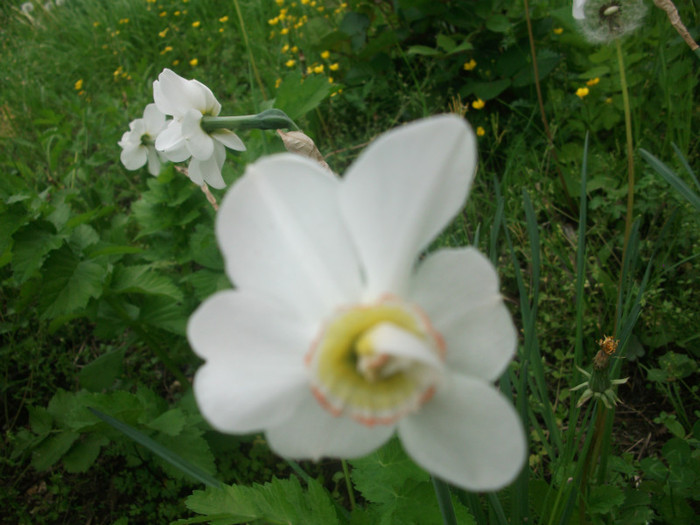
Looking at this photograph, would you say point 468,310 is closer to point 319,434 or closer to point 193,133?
point 319,434

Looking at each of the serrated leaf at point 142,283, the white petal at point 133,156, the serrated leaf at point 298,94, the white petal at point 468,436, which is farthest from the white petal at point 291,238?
the white petal at point 133,156

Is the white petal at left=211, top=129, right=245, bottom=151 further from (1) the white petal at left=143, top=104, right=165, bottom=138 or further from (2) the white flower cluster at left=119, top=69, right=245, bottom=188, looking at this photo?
(1) the white petal at left=143, top=104, right=165, bottom=138

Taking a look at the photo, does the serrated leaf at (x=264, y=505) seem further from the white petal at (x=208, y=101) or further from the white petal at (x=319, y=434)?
the white petal at (x=208, y=101)

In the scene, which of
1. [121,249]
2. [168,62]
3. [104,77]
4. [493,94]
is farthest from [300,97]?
[104,77]

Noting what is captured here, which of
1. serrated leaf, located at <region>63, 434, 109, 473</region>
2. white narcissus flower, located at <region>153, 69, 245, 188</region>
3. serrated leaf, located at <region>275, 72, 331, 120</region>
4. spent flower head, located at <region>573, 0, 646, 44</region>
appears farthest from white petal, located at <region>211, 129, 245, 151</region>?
serrated leaf, located at <region>63, 434, 109, 473</region>

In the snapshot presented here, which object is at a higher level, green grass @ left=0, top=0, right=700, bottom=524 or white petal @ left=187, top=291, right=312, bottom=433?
white petal @ left=187, top=291, right=312, bottom=433

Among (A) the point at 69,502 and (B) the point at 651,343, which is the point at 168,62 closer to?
(A) the point at 69,502

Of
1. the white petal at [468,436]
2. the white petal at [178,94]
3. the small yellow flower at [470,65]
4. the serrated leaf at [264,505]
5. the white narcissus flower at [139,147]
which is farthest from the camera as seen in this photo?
the small yellow flower at [470,65]
